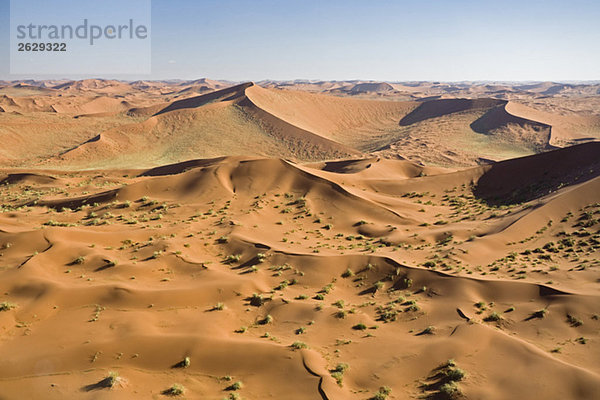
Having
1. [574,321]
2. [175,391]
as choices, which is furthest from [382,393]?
[574,321]

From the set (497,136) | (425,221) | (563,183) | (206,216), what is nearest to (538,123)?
(497,136)

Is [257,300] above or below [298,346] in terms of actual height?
below

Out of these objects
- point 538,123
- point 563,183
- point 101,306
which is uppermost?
point 538,123

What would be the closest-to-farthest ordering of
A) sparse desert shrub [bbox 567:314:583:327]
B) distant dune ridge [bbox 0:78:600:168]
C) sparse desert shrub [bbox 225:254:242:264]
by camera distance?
1. sparse desert shrub [bbox 567:314:583:327]
2. sparse desert shrub [bbox 225:254:242:264]
3. distant dune ridge [bbox 0:78:600:168]

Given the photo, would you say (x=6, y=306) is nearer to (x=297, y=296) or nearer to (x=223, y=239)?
(x=223, y=239)

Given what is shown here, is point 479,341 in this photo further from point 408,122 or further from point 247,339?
point 408,122

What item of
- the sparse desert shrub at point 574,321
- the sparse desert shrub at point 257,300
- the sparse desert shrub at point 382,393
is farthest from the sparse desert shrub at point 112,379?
the sparse desert shrub at point 574,321

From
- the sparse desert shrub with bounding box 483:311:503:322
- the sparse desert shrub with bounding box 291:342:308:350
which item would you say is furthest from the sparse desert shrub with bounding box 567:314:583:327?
the sparse desert shrub with bounding box 291:342:308:350

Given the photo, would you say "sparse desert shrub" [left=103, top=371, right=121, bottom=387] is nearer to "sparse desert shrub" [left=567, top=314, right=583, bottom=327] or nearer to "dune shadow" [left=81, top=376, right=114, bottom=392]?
"dune shadow" [left=81, top=376, right=114, bottom=392]
